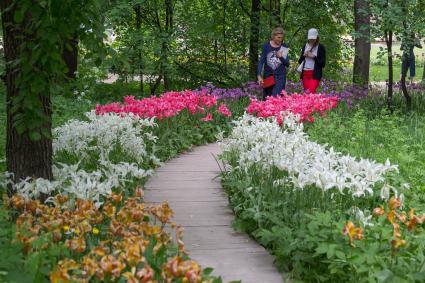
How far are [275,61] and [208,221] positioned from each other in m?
5.98

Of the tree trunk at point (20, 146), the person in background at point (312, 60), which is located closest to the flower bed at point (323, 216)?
the tree trunk at point (20, 146)

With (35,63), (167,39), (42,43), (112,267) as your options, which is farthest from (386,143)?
(167,39)

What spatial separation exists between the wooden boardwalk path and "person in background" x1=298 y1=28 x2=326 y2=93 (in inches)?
135

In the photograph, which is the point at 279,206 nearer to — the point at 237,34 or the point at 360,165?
the point at 360,165

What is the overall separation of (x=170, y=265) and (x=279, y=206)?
2.58 meters

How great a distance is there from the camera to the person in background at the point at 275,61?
11.0 m

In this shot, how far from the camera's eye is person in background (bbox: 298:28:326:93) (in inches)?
439

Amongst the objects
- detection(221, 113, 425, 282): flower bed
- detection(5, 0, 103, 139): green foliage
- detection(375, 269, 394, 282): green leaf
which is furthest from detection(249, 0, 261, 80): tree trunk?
detection(375, 269, 394, 282): green leaf

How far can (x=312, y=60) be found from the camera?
Result: 1127cm

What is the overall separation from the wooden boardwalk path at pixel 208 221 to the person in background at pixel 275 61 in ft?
9.93

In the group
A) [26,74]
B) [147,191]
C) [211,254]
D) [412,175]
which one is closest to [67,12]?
[26,74]

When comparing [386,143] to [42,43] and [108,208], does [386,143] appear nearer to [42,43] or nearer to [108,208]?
[42,43]

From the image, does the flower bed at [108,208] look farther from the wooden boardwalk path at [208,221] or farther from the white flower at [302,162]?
the white flower at [302,162]

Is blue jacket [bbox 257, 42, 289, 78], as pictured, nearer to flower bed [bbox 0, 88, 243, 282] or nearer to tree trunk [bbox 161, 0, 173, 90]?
flower bed [bbox 0, 88, 243, 282]
